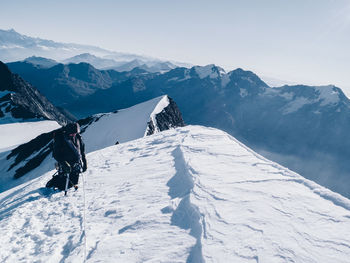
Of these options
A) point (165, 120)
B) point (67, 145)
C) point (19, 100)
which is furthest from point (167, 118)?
point (19, 100)

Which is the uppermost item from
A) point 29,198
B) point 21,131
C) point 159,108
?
point 29,198

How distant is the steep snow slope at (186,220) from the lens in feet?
15.8

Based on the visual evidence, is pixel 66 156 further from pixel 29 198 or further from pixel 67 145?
pixel 29 198

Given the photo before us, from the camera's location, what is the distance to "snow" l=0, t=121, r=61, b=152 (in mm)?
65188

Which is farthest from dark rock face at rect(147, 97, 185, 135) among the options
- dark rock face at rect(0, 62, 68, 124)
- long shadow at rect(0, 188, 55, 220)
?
dark rock face at rect(0, 62, 68, 124)

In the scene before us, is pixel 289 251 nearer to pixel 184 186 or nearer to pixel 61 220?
pixel 184 186

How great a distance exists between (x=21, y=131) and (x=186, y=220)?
85.8 m

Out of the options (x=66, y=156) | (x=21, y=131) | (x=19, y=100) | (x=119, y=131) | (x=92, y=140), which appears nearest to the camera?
(x=66, y=156)

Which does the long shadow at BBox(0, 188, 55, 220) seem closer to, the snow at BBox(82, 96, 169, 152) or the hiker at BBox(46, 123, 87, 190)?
the hiker at BBox(46, 123, 87, 190)

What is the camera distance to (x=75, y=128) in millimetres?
9070

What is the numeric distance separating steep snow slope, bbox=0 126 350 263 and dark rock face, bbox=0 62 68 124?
9177cm

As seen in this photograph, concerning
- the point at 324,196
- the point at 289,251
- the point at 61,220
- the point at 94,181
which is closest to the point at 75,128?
the point at 94,181

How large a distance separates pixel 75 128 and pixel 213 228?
22.6 feet

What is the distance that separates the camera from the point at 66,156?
8.65 m
